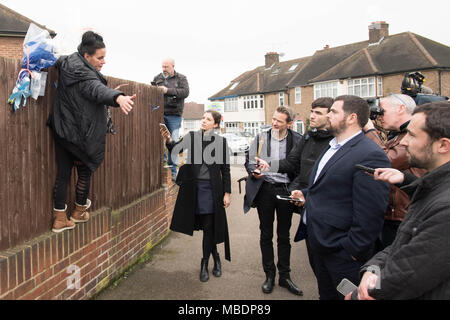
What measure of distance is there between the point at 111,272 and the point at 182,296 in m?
0.90

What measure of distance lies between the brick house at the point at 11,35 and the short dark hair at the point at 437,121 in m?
19.4

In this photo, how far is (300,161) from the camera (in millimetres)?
4059

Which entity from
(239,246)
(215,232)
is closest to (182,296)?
(215,232)

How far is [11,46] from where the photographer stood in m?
18.4

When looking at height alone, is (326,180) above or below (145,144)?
below

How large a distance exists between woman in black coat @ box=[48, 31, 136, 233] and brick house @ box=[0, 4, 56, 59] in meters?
17.1

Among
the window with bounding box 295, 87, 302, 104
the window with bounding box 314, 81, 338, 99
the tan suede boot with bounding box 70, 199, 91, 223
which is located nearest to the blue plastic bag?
the tan suede boot with bounding box 70, 199, 91, 223

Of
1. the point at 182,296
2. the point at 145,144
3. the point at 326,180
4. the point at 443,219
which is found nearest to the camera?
the point at 443,219

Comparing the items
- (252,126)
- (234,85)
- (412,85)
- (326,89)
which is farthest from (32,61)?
(234,85)

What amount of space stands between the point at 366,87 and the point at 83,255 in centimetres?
3116

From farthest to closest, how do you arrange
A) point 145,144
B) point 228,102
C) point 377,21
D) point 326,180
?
point 228,102, point 377,21, point 145,144, point 326,180

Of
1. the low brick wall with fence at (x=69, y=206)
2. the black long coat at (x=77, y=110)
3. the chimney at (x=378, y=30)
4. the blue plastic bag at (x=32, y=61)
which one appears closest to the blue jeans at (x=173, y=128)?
the low brick wall with fence at (x=69, y=206)

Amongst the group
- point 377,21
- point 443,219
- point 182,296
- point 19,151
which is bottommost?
point 182,296

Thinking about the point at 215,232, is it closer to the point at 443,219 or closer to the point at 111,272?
the point at 111,272
